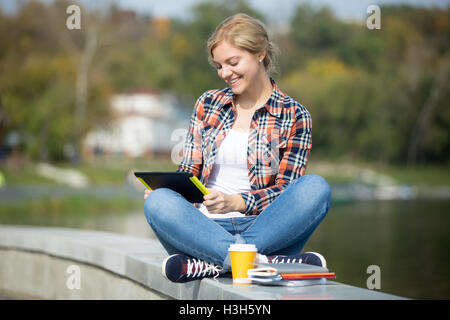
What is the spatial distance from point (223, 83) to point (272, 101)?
50.3 meters

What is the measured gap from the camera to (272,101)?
3170 millimetres

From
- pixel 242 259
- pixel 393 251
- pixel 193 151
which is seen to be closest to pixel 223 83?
pixel 393 251

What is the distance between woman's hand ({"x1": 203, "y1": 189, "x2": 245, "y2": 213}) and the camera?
279 cm

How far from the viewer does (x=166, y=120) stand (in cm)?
5672

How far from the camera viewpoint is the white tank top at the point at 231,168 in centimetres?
309

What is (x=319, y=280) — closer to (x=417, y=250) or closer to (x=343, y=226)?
(x=417, y=250)

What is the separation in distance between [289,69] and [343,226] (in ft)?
140

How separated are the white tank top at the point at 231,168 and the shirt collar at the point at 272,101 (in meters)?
0.16

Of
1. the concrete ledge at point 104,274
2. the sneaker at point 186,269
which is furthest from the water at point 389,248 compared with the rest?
the sneaker at point 186,269

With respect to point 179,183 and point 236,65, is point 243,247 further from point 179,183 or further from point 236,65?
point 236,65

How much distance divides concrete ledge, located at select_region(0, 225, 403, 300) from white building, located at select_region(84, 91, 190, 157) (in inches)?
1911

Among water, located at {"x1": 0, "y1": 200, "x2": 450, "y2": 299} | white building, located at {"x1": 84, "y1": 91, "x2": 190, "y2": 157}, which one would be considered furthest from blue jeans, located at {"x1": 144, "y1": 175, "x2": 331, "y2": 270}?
white building, located at {"x1": 84, "y1": 91, "x2": 190, "y2": 157}

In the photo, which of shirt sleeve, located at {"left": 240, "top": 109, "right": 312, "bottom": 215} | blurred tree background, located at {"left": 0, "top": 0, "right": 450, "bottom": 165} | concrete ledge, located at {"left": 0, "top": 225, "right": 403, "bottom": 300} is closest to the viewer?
concrete ledge, located at {"left": 0, "top": 225, "right": 403, "bottom": 300}

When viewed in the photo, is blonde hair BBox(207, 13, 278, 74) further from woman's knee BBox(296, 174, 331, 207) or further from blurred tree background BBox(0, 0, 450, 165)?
blurred tree background BBox(0, 0, 450, 165)
